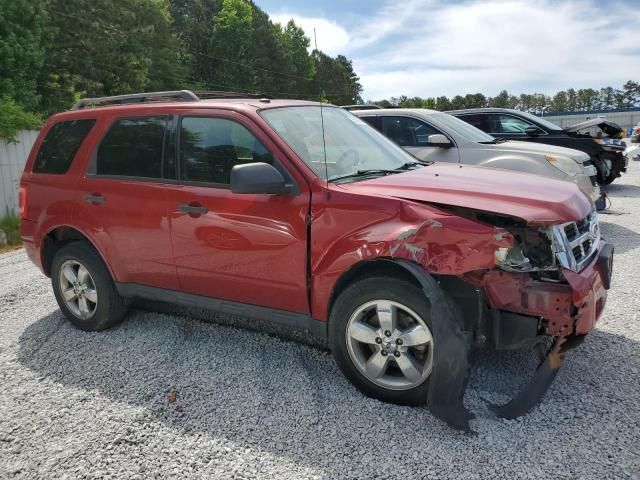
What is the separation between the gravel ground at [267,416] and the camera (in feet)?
8.81

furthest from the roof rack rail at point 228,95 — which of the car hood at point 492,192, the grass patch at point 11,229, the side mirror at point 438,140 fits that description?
the grass patch at point 11,229

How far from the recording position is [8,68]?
21.1 meters

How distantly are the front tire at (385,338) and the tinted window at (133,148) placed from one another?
1.89 meters

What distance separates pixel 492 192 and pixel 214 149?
196cm

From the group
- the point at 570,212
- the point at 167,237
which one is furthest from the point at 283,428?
the point at 570,212

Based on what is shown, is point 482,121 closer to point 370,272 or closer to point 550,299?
point 370,272

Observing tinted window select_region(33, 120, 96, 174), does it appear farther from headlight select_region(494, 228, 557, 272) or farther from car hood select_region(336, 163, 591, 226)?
headlight select_region(494, 228, 557, 272)

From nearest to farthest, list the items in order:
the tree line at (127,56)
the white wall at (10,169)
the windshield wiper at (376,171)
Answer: the windshield wiper at (376,171) < the white wall at (10,169) < the tree line at (127,56)

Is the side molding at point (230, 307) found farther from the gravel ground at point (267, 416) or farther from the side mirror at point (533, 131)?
the side mirror at point (533, 131)

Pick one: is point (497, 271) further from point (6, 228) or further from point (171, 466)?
point (6, 228)

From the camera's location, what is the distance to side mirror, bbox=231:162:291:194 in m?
3.20

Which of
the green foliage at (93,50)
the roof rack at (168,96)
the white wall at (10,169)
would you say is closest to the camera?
the roof rack at (168,96)

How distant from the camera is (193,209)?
12.3 ft

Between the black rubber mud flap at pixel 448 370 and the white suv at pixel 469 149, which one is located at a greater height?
the white suv at pixel 469 149
